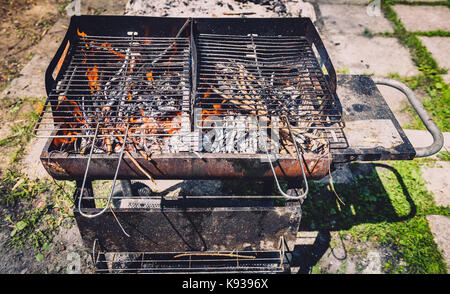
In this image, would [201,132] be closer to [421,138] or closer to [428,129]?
[428,129]

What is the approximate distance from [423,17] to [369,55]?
2329 mm

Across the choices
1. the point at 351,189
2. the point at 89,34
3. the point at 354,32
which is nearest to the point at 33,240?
the point at 89,34

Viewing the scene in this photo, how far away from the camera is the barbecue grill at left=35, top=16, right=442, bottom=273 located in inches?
97.0

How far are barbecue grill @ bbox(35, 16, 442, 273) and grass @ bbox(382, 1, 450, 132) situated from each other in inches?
106

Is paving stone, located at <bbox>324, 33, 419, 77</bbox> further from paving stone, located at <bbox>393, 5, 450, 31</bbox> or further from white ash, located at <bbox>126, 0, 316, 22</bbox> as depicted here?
white ash, located at <bbox>126, 0, 316, 22</bbox>

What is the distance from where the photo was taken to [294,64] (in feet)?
11.0

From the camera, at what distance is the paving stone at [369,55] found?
5.84 m

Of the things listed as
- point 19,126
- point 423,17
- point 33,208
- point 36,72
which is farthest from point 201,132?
point 423,17

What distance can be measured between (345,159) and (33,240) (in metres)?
3.84

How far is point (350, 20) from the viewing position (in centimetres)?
708

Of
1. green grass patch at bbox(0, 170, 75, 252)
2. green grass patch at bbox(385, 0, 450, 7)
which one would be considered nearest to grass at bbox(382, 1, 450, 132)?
green grass patch at bbox(385, 0, 450, 7)

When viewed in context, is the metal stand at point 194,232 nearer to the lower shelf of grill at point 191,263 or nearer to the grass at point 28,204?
the lower shelf of grill at point 191,263

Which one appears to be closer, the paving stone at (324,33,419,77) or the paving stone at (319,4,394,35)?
the paving stone at (324,33,419,77)

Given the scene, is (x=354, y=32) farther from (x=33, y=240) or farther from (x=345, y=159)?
(x=33, y=240)
